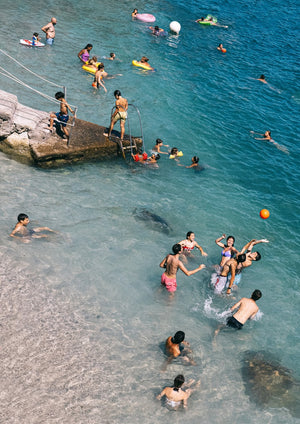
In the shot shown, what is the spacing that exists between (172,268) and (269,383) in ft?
11.8

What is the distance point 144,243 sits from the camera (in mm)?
13242

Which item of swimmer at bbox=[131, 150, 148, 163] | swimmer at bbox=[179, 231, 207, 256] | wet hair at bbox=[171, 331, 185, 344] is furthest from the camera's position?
swimmer at bbox=[131, 150, 148, 163]

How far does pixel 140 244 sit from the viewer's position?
13.1 meters

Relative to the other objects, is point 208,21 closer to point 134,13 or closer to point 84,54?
point 134,13

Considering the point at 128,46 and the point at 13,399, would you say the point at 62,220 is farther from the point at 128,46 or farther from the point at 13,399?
the point at 128,46

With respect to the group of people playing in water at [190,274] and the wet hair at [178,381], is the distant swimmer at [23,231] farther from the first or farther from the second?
the wet hair at [178,381]

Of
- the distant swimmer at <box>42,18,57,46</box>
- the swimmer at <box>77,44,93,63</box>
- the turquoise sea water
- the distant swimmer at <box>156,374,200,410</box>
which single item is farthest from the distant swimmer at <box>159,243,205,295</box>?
the distant swimmer at <box>42,18,57,46</box>

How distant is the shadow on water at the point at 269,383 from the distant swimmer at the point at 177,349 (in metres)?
1.43

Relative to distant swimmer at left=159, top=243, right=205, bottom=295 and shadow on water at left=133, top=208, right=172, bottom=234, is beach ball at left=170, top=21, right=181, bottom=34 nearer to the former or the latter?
shadow on water at left=133, top=208, right=172, bottom=234

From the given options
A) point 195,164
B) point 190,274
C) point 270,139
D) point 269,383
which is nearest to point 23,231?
point 190,274

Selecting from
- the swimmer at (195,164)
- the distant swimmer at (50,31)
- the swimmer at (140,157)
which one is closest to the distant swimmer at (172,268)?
the swimmer at (140,157)

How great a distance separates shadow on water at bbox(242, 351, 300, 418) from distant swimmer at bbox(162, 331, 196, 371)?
1430mm

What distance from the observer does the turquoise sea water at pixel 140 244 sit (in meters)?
8.95

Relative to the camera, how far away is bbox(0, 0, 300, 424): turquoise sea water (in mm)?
8953
